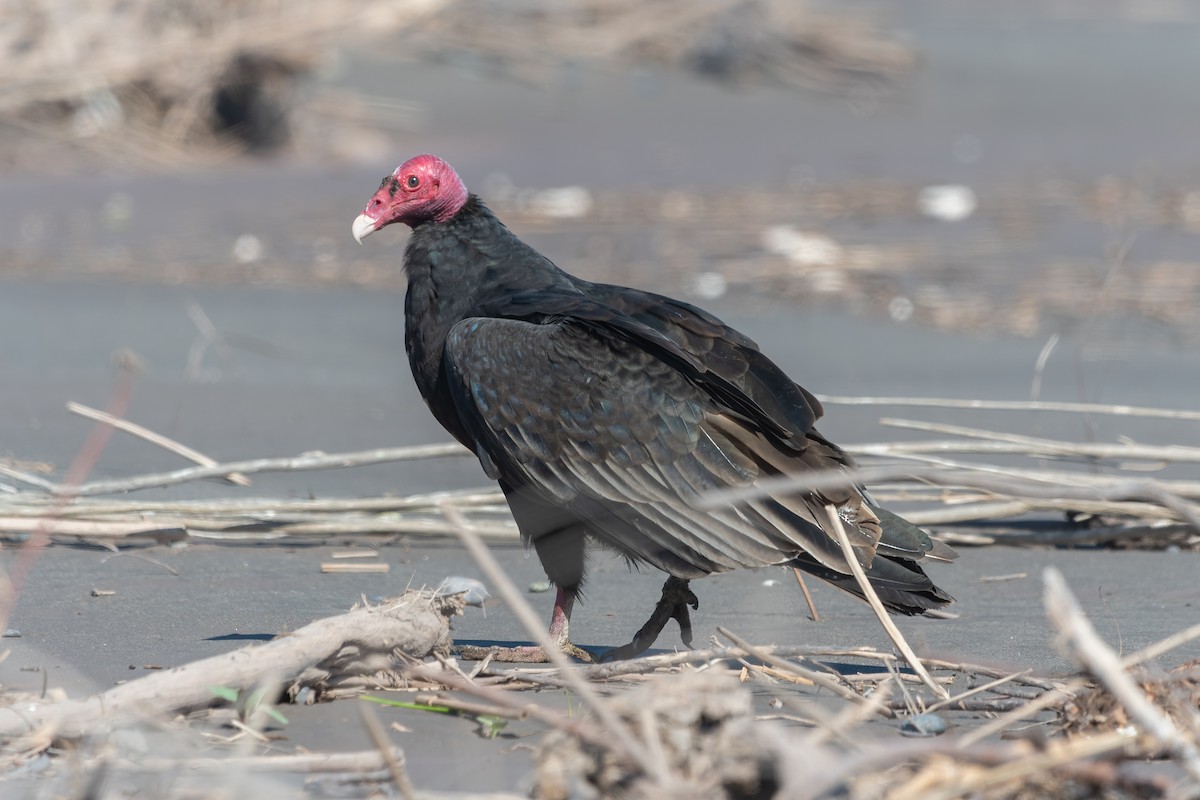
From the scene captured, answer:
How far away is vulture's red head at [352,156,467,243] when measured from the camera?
4062mm

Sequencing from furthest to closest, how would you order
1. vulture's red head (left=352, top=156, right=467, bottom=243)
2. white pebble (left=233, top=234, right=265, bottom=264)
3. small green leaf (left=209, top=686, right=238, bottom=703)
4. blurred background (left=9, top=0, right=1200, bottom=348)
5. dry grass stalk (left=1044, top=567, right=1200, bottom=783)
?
white pebble (left=233, top=234, right=265, bottom=264) < blurred background (left=9, top=0, right=1200, bottom=348) < vulture's red head (left=352, top=156, right=467, bottom=243) < small green leaf (left=209, top=686, right=238, bottom=703) < dry grass stalk (left=1044, top=567, right=1200, bottom=783)

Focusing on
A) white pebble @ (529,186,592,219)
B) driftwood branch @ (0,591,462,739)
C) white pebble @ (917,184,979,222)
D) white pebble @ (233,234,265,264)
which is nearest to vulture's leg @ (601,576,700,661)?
driftwood branch @ (0,591,462,739)

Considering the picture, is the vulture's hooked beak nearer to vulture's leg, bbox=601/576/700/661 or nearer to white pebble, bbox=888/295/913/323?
vulture's leg, bbox=601/576/700/661

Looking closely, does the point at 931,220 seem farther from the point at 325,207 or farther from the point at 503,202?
the point at 325,207

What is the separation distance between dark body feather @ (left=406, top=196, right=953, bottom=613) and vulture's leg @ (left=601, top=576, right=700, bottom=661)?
195 mm

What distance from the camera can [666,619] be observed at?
12.1 ft

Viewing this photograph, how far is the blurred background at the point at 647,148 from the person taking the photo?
8.61 metres

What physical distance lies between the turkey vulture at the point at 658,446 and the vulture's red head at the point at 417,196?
1.84ft

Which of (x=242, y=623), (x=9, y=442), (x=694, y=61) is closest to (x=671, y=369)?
(x=242, y=623)

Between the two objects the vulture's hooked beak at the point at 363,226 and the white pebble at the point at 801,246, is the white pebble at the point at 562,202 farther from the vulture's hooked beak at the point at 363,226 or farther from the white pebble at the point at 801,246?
the vulture's hooked beak at the point at 363,226

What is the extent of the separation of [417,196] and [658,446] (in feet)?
3.57

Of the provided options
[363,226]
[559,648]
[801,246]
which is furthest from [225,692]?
[801,246]

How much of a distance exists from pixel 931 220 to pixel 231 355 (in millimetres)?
4985

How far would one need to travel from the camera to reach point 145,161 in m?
11.2
